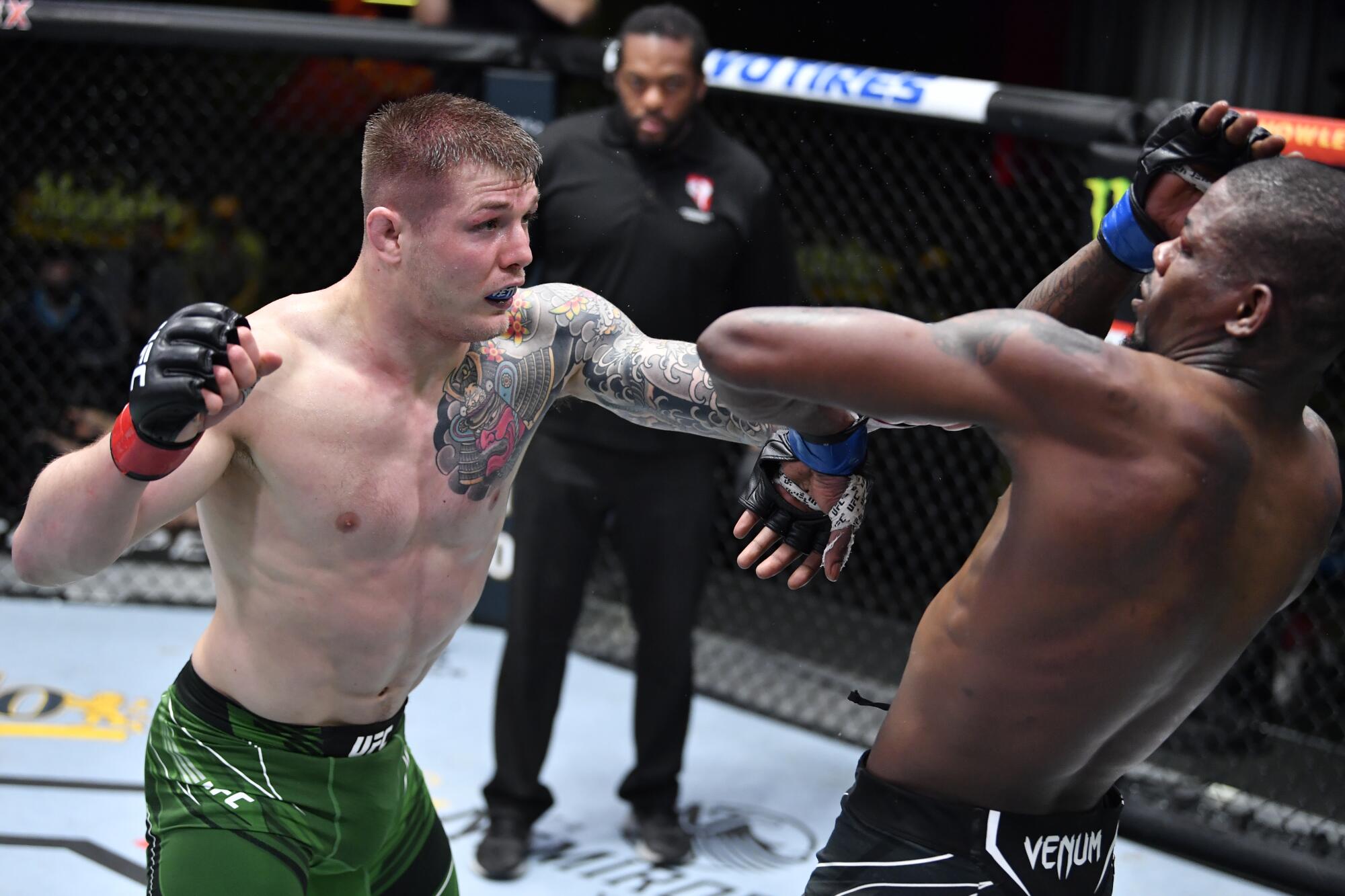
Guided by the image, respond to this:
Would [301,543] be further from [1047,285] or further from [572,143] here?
[572,143]

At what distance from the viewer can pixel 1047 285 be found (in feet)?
6.19

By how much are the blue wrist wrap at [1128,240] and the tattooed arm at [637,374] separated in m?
0.50

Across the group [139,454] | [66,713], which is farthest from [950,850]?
[66,713]

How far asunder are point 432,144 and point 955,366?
2.56 ft

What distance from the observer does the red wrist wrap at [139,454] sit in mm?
1604

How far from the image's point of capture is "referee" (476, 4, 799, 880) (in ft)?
10.5

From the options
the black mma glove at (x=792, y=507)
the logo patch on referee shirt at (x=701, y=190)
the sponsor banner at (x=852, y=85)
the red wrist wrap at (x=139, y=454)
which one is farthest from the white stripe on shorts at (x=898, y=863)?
the sponsor banner at (x=852, y=85)

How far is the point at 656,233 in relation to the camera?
3.20 m

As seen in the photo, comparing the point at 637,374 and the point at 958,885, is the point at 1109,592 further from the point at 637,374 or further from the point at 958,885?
the point at 637,374

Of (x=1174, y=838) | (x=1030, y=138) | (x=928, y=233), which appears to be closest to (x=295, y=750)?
(x=1174, y=838)

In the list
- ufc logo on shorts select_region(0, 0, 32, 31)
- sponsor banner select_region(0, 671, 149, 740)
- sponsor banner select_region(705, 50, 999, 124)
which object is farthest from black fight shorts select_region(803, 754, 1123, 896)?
ufc logo on shorts select_region(0, 0, 32, 31)

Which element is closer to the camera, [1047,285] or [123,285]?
[1047,285]

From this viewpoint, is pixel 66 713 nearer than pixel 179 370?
No

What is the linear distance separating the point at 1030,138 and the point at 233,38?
89.1 inches
